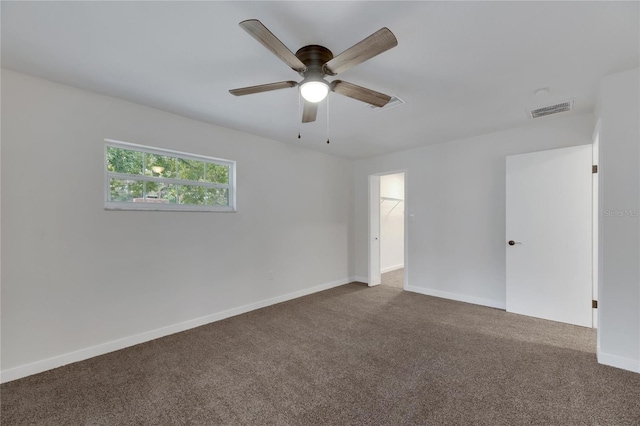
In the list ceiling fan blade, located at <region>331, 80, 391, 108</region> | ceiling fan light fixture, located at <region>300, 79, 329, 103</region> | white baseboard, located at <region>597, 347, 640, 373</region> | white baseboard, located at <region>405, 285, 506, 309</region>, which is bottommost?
white baseboard, located at <region>405, 285, 506, 309</region>

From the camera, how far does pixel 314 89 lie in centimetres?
189

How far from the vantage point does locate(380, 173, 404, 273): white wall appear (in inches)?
258

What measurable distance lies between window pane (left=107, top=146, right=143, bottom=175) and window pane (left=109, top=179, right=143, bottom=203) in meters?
0.11

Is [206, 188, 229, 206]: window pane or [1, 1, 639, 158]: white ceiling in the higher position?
[1, 1, 639, 158]: white ceiling

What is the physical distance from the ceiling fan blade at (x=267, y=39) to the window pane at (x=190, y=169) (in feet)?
7.21

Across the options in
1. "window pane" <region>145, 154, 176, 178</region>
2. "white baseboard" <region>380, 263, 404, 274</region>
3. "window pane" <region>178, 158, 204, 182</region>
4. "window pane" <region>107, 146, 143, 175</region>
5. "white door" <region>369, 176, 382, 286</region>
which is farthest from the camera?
"white baseboard" <region>380, 263, 404, 274</region>

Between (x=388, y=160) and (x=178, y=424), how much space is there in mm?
4622

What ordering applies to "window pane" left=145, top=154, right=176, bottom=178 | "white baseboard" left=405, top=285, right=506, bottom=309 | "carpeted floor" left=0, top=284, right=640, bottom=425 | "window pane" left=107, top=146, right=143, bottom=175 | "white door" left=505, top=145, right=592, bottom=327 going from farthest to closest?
1. "white baseboard" left=405, top=285, right=506, bottom=309
2. "white door" left=505, top=145, right=592, bottom=327
3. "window pane" left=145, top=154, right=176, bottom=178
4. "window pane" left=107, top=146, right=143, bottom=175
5. "carpeted floor" left=0, top=284, right=640, bottom=425

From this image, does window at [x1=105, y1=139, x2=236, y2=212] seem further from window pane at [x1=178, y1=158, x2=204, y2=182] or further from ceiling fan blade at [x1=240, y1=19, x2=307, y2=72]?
ceiling fan blade at [x1=240, y1=19, x2=307, y2=72]

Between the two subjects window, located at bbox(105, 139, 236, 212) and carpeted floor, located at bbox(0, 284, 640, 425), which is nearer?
carpeted floor, located at bbox(0, 284, 640, 425)

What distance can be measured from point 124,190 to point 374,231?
159 inches

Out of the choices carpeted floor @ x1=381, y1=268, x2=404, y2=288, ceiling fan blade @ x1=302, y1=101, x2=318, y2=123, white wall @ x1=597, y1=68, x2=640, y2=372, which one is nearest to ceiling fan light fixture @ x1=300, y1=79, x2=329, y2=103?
ceiling fan blade @ x1=302, y1=101, x2=318, y2=123

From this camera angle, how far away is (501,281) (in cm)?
387

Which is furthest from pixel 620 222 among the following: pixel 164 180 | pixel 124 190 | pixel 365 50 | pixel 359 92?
pixel 124 190
